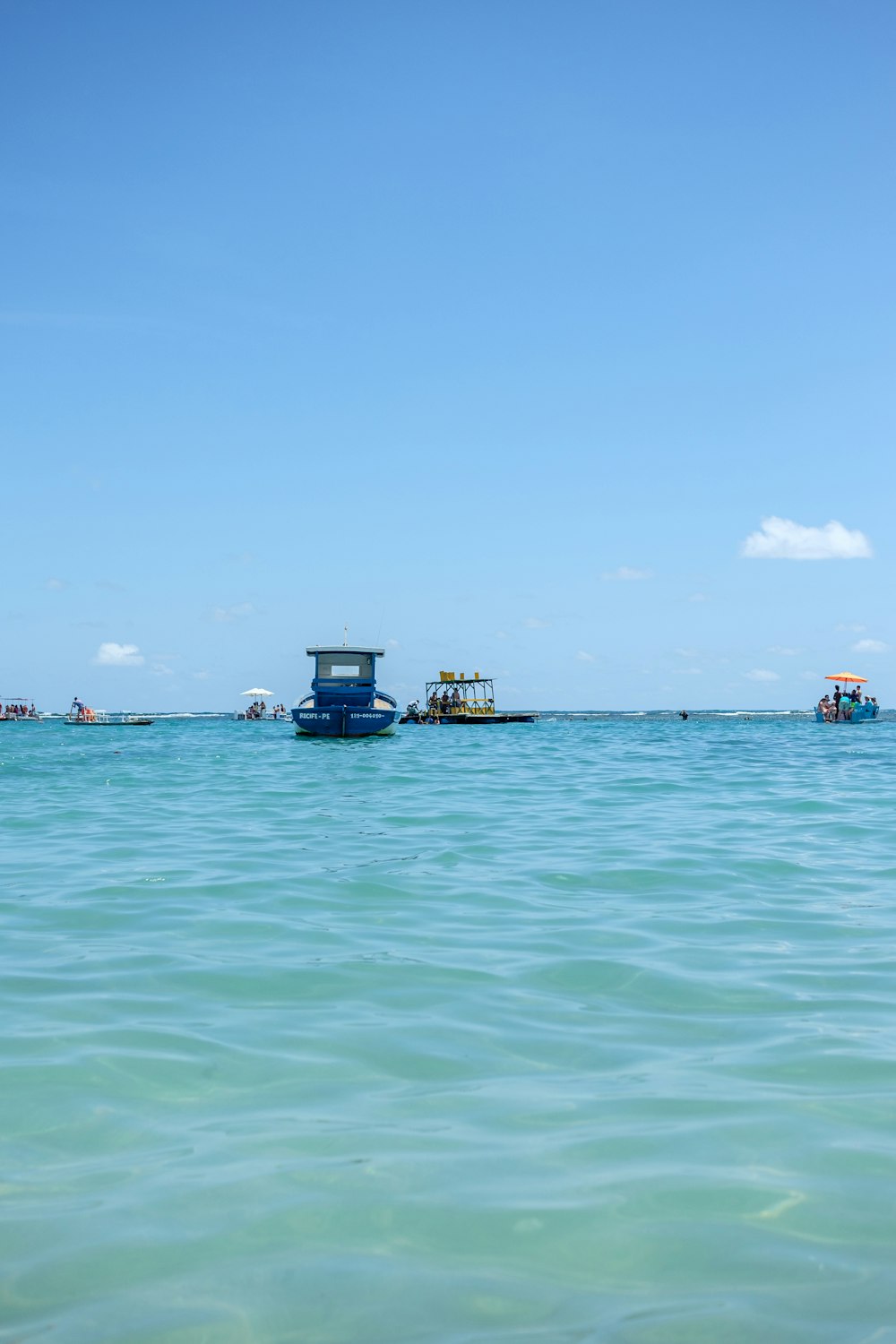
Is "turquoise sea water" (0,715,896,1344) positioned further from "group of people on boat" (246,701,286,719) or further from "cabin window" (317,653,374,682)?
"group of people on boat" (246,701,286,719)

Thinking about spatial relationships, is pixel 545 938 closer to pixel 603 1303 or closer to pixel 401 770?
pixel 603 1303

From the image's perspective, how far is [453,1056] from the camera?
469 centimetres

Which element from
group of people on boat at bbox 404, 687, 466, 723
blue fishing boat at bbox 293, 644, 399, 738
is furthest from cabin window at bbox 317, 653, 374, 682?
group of people on boat at bbox 404, 687, 466, 723

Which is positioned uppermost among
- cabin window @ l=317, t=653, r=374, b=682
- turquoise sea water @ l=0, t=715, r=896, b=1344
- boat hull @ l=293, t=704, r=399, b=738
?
cabin window @ l=317, t=653, r=374, b=682

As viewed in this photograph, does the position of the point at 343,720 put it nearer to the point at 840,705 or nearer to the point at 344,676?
the point at 344,676

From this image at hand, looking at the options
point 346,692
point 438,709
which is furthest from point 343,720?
point 438,709

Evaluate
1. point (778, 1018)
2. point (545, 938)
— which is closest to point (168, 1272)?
point (778, 1018)

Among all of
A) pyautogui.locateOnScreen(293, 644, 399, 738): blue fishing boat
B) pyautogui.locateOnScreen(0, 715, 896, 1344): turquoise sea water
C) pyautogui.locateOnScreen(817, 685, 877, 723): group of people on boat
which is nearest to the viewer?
pyautogui.locateOnScreen(0, 715, 896, 1344): turquoise sea water

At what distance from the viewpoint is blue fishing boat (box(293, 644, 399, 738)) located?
39.3 metres

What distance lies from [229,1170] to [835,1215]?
6.28 feet

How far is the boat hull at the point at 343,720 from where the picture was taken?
3938cm

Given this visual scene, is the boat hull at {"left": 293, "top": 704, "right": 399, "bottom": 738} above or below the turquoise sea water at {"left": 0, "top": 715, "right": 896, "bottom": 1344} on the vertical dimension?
above

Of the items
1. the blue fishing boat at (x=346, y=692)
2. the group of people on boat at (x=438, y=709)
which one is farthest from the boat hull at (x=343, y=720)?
the group of people on boat at (x=438, y=709)

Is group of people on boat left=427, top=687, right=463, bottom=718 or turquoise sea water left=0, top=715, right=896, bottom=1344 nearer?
turquoise sea water left=0, top=715, right=896, bottom=1344
